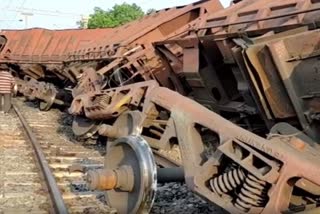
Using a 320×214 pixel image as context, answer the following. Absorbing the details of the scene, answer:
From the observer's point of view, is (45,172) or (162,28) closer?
(45,172)

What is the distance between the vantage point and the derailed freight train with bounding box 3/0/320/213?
2832 mm

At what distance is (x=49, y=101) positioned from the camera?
11.5 metres

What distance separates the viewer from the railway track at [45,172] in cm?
432

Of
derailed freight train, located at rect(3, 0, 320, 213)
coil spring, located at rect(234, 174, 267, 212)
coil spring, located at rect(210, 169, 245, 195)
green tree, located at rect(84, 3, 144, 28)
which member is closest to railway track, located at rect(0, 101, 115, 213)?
derailed freight train, located at rect(3, 0, 320, 213)

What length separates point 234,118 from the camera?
541 centimetres

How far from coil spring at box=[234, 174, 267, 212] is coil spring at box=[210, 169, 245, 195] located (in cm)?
6

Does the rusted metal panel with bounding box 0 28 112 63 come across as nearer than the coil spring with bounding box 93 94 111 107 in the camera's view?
No

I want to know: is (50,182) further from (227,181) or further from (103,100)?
(227,181)

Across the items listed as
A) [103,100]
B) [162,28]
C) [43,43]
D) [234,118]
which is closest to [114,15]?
[43,43]

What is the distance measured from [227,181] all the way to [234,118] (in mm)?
2470

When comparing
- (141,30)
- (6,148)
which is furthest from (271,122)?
(141,30)

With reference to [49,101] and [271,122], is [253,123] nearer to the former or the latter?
[271,122]

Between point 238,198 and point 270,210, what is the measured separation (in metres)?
0.26

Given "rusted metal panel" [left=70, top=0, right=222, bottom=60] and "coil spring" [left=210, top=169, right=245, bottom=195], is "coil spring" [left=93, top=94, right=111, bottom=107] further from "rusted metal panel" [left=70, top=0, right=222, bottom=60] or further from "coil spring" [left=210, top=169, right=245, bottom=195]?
"coil spring" [left=210, top=169, right=245, bottom=195]
